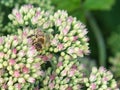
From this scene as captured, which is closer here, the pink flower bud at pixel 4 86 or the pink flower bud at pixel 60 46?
the pink flower bud at pixel 4 86

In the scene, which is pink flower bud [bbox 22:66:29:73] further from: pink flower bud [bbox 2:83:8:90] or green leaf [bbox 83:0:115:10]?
green leaf [bbox 83:0:115:10]

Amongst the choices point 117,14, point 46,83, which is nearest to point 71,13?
point 117,14

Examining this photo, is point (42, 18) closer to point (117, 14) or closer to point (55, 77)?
point (55, 77)

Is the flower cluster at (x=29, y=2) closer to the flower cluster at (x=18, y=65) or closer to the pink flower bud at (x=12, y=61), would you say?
the flower cluster at (x=18, y=65)

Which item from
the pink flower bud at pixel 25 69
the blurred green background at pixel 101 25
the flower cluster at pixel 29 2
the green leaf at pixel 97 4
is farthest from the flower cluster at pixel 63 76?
the green leaf at pixel 97 4

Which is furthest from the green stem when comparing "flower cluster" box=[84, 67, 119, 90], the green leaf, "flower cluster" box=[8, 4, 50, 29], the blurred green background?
"flower cluster" box=[8, 4, 50, 29]

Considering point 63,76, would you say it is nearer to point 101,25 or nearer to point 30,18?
point 30,18
